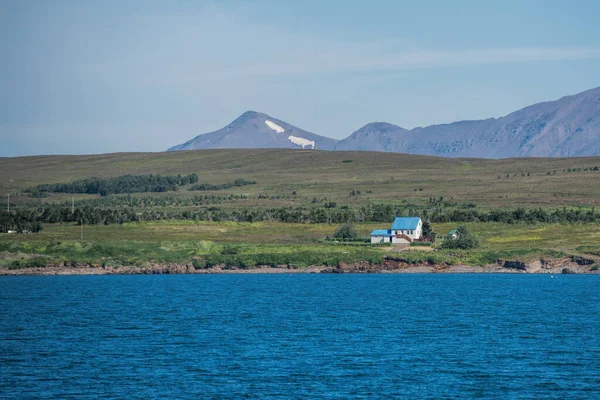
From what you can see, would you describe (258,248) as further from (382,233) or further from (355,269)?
(382,233)

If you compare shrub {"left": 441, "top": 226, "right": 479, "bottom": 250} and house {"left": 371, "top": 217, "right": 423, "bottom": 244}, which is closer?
shrub {"left": 441, "top": 226, "right": 479, "bottom": 250}

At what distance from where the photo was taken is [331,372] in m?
37.0

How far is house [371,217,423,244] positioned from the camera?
105 m

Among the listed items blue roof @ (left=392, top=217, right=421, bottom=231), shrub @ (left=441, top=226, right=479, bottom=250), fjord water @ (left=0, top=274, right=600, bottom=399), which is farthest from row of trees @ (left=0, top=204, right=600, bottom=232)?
fjord water @ (left=0, top=274, right=600, bottom=399)

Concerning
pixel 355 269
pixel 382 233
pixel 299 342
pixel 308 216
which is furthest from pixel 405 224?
pixel 299 342

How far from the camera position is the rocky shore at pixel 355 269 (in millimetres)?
89438

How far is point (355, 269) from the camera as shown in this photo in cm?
9162

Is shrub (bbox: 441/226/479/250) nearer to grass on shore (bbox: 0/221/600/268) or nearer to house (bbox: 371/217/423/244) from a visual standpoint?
grass on shore (bbox: 0/221/600/268)

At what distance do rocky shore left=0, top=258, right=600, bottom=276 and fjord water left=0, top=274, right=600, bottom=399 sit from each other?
1489 cm

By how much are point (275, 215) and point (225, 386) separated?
101262 mm

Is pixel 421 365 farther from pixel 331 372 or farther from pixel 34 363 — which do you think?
pixel 34 363

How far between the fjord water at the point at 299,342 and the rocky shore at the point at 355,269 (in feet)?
48.8

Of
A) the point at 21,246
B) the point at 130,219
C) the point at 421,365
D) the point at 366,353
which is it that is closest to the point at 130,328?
the point at 366,353

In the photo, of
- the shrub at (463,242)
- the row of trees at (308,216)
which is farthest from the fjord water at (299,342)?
the row of trees at (308,216)
